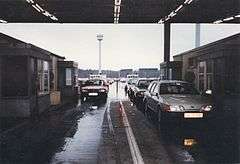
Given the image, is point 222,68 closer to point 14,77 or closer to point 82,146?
point 14,77

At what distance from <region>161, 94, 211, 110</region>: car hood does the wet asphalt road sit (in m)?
0.58

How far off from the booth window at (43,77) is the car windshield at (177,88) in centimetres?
771

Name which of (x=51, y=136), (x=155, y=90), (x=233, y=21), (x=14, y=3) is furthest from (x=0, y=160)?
(x=233, y=21)

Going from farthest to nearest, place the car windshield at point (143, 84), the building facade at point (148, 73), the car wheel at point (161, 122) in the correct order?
1. the building facade at point (148, 73)
2. the car windshield at point (143, 84)
3. the car wheel at point (161, 122)

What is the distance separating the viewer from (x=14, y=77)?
16766 mm

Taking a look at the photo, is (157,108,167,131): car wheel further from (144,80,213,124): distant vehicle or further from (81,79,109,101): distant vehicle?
(81,79,109,101): distant vehicle

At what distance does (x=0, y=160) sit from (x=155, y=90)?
7.66 m

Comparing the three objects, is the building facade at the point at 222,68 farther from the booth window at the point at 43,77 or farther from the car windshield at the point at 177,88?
the booth window at the point at 43,77

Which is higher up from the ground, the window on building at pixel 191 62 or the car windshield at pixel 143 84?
Answer: the window on building at pixel 191 62

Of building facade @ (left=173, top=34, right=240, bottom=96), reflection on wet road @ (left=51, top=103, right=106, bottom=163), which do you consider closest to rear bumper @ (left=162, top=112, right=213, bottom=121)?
reflection on wet road @ (left=51, top=103, right=106, bottom=163)

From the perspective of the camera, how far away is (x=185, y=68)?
30.6 metres

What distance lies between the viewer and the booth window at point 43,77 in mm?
19797

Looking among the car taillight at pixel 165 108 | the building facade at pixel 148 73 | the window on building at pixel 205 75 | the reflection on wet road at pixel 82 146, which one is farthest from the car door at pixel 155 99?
the building facade at pixel 148 73

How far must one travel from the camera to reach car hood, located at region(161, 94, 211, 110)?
11.7 m
